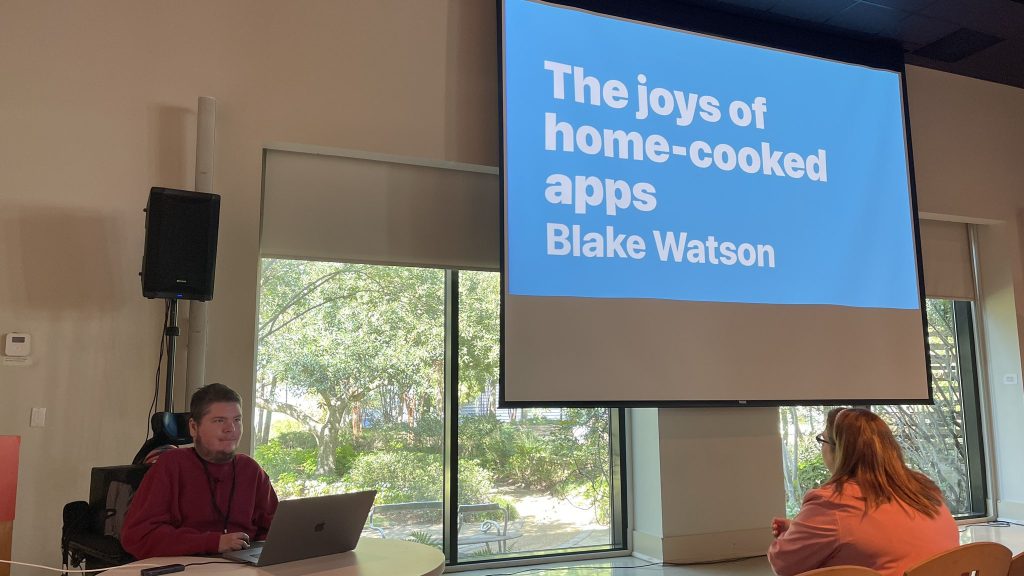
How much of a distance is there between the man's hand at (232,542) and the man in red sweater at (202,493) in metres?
0.02

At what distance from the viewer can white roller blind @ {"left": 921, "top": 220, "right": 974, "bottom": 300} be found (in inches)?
230

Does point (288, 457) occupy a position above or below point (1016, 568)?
above

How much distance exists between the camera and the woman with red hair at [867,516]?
6.80 feet

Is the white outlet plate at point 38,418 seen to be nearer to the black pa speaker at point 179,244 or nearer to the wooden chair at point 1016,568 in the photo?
the black pa speaker at point 179,244

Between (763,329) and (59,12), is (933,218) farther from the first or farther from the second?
(59,12)

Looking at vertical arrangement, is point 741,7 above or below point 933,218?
above

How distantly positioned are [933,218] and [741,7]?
7.67 feet

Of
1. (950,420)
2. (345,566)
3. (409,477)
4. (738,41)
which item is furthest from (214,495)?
(950,420)

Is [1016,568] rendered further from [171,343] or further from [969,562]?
[171,343]

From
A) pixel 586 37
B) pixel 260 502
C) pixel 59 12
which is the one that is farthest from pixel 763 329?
pixel 59 12

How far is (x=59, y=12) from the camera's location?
11.6ft

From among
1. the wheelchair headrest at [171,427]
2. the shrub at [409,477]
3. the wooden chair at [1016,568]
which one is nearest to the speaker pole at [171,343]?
the wheelchair headrest at [171,427]

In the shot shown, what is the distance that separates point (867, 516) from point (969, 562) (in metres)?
0.26

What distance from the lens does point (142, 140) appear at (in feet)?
11.8
